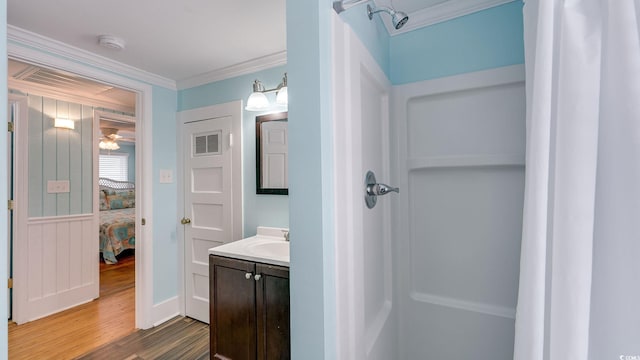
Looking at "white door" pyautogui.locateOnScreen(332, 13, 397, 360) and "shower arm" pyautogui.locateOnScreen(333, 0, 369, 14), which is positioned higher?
"shower arm" pyautogui.locateOnScreen(333, 0, 369, 14)

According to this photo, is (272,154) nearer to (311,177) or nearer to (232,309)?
(232,309)

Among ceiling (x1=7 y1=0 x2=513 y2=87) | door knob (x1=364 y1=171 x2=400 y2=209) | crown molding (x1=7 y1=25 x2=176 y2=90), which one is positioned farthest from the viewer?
crown molding (x1=7 y1=25 x2=176 y2=90)

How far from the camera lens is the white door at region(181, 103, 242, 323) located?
2.36 meters

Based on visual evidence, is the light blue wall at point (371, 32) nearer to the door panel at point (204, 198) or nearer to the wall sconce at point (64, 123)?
the door panel at point (204, 198)

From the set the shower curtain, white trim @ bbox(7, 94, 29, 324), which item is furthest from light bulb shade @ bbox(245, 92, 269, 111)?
white trim @ bbox(7, 94, 29, 324)

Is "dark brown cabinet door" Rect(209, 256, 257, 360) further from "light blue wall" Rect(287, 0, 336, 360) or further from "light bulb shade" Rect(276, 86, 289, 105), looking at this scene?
"light bulb shade" Rect(276, 86, 289, 105)

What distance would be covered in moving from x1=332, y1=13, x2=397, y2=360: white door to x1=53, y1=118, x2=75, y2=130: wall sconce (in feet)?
10.7

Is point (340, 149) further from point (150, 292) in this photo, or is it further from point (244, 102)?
point (150, 292)

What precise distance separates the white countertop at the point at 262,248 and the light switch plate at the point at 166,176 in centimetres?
100

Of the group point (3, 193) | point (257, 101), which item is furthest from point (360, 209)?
point (257, 101)

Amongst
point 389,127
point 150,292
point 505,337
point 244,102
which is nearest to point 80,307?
point 150,292

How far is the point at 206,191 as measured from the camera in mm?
2525

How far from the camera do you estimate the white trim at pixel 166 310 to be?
2.47m

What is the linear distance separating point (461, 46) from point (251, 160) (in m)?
1.60
